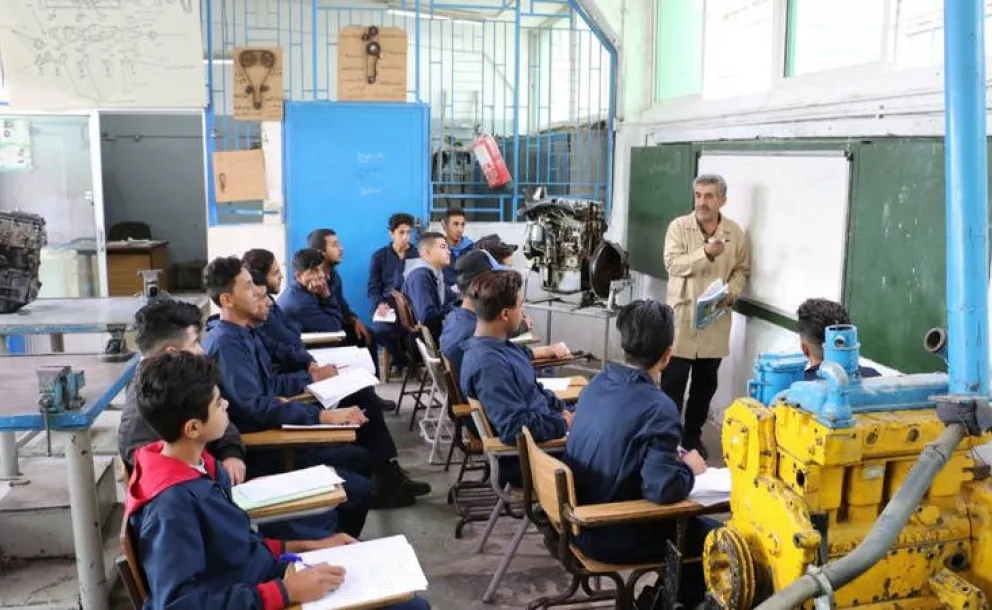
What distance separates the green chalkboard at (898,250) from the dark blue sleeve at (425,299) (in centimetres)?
246

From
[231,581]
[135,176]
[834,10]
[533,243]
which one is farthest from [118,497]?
[135,176]

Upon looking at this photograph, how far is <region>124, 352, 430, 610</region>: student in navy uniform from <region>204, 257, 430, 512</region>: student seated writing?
3.15 feet

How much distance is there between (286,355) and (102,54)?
11.4 feet

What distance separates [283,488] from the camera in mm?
2354

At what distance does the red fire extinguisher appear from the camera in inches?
262

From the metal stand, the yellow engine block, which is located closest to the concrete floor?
the metal stand

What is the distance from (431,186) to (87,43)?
107 inches

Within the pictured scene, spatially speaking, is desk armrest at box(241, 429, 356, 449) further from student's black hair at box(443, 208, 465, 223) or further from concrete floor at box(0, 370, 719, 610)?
student's black hair at box(443, 208, 465, 223)

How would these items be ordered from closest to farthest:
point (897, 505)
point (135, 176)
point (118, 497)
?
point (897, 505)
point (118, 497)
point (135, 176)

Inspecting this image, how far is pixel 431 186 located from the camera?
6.71 m

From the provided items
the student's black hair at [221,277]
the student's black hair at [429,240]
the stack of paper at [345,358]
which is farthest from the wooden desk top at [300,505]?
the student's black hair at [429,240]

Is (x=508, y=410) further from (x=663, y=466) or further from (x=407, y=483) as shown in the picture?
(x=407, y=483)

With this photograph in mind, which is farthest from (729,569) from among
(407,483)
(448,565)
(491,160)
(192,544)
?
(491,160)

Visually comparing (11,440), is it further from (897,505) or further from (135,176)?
(135,176)
